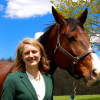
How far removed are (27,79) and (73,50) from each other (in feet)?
3.92

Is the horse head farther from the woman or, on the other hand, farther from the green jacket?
the green jacket

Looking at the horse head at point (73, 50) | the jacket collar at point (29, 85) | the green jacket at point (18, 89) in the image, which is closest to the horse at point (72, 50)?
the horse head at point (73, 50)

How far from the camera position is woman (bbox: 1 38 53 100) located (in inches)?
72.9

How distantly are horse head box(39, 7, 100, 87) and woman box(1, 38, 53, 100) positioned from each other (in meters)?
0.71

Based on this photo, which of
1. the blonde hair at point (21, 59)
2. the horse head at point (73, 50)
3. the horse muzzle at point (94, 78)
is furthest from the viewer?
the horse head at point (73, 50)

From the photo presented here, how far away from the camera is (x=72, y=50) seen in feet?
9.14

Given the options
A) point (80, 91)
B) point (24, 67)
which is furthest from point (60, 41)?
point (80, 91)

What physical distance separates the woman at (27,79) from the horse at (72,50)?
27.9 inches

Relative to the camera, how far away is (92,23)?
1256 centimetres

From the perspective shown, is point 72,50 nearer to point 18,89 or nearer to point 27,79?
point 27,79

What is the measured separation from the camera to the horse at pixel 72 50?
2508mm

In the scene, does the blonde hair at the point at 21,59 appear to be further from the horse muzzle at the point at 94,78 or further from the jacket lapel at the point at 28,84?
the horse muzzle at the point at 94,78

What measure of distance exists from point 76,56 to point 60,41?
50 cm

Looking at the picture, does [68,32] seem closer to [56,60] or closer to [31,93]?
[56,60]
